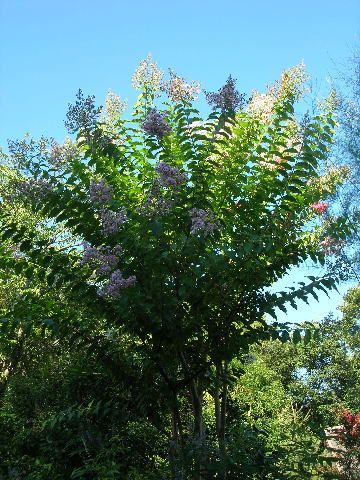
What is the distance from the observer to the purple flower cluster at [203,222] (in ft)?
13.3

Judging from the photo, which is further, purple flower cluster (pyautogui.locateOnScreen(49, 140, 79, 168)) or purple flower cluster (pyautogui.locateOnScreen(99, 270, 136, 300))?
purple flower cluster (pyautogui.locateOnScreen(49, 140, 79, 168))

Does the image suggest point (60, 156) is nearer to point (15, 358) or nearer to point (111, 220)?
point (111, 220)

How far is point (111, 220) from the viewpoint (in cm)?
415

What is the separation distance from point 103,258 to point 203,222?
0.81 metres

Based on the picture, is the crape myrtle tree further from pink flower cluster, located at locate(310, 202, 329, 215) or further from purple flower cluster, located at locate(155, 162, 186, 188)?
pink flower cluster, located at locate(310, 202, 329, 215)

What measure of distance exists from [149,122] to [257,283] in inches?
62.5

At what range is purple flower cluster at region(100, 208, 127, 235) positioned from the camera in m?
4.13

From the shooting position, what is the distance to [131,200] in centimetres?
486

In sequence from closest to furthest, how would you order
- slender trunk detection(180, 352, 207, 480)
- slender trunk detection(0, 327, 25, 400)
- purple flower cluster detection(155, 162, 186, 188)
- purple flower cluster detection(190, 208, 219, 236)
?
slender trunk detection(180, 352, 207, 480) < purple flower cluster detection(190, 208, 219, 236) < purple flower cluster detection(155, 162, 186, 188) < slender trunk detection(0, 327, 25, 400)

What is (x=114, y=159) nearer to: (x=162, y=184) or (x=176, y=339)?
(x=162, y=184)

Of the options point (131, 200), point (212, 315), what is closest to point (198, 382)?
point (212, 315)

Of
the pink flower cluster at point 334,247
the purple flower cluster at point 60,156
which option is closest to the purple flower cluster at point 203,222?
the purple flower cluster at point 60,156

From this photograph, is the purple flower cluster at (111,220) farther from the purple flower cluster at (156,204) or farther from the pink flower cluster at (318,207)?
the pink flower cluster at (318,207)

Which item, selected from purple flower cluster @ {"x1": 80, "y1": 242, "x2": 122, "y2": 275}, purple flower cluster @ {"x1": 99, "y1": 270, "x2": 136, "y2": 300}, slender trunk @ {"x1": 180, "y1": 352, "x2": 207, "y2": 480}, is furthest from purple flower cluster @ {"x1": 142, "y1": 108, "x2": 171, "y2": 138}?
slender trunk @ {"x1": 180, "y1": 352, "x2": 207, "y2": 480}
